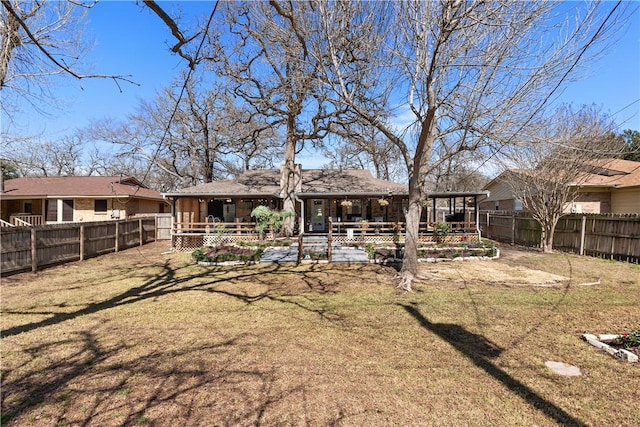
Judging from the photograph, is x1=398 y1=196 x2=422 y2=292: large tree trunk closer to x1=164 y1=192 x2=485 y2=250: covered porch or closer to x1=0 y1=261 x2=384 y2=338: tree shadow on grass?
x1=0 y1=261 x2=384 y2=338: tree shadow on grass

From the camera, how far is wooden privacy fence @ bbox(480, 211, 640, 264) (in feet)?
37.6

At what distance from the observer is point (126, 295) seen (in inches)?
288

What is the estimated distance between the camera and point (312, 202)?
20.4 metres

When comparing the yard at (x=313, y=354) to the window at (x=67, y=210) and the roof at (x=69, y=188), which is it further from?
the window at (x=67, y=210)

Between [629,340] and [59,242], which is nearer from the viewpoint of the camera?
[629,340]

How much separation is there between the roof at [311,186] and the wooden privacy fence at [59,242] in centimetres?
303

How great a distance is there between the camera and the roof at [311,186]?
16.8 meters

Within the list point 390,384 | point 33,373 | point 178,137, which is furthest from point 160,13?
point 178,137

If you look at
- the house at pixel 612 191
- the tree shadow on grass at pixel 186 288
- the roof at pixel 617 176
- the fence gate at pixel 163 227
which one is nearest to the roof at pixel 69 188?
the fence gate at pixel 163 227

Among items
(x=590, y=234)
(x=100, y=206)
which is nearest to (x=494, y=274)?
(x=590, y=234)

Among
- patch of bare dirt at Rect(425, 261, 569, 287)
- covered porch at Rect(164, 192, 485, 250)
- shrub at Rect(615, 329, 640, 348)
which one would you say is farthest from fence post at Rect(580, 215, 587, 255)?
shrub at Rect(615, 329, 640, 348)

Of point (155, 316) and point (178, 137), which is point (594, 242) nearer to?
point (155, 316)

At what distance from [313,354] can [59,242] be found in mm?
11267

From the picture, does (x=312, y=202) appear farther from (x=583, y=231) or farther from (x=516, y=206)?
(x=516, y=206)
